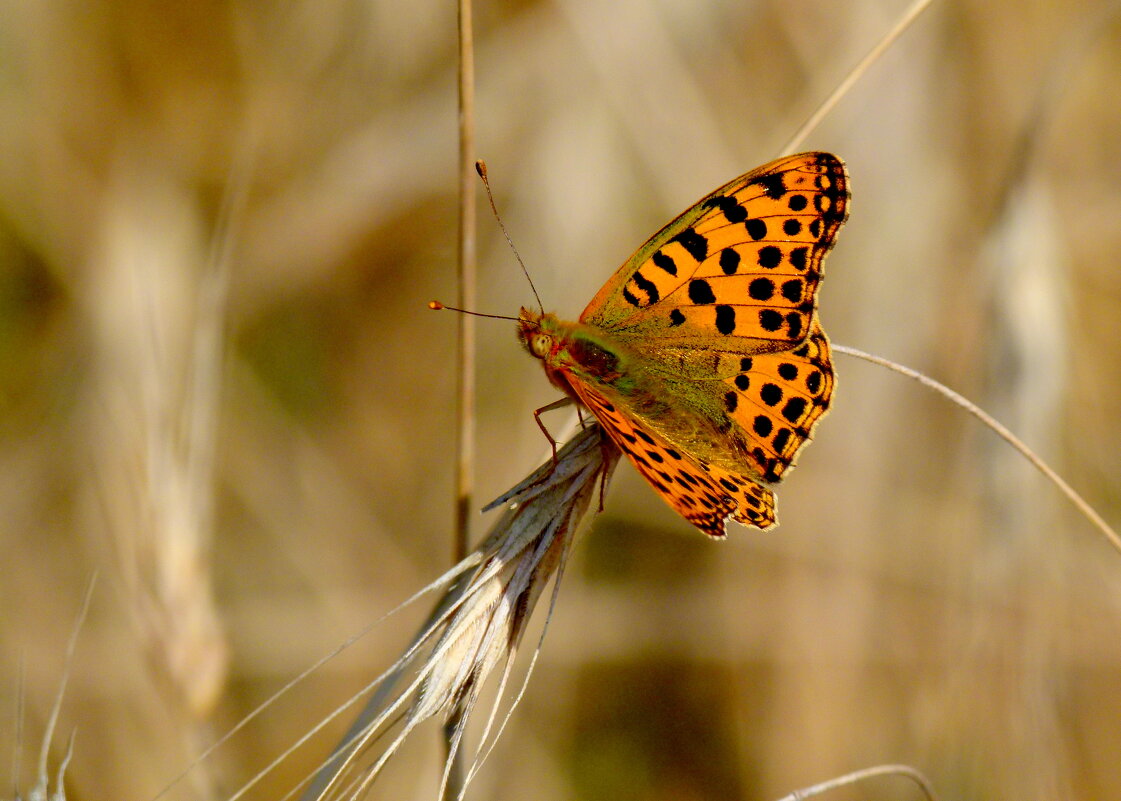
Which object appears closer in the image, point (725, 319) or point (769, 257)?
point (769, 257)

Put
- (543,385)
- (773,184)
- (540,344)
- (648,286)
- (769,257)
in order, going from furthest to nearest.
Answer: (543,385)
(648,286)
(540,344)
(769,257)
(773,184)

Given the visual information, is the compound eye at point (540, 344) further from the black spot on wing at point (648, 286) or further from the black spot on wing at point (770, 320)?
the black spot on wing at point (770, 320)

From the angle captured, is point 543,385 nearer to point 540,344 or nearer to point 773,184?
point 540,344

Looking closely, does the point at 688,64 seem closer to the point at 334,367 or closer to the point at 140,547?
the point at 334,367

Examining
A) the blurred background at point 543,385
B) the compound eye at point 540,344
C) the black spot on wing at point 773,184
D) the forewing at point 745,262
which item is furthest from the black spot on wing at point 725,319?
the blurred background at point 543,385

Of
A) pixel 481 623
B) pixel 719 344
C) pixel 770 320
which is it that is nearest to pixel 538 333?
pixel 719 344

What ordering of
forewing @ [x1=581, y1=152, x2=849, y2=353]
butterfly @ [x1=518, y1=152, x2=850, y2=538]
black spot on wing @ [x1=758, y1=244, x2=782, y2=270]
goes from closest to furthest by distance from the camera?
butterfly @ [x1=518, y1=152, x2=850, y2=538] → forewing @ [x1=581, y1=152, x2=849, y2=353] → black spot on wing @ [x1=758, y1=244, x2=782, y2=270]

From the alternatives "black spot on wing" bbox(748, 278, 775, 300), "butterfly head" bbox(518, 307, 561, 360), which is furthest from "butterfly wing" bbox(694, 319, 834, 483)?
"butterfly head" bbox(518, 307, 561, 360)

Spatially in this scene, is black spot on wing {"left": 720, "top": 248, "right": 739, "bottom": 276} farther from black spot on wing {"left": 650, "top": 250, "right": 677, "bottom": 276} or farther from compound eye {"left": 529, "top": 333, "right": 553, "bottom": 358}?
compound eye {"left": 529, "top": 333, "right": 553, "bottom": 358}
